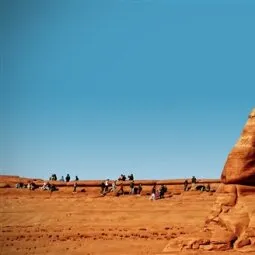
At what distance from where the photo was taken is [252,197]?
2358 cm

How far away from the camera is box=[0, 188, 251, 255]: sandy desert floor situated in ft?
94.8

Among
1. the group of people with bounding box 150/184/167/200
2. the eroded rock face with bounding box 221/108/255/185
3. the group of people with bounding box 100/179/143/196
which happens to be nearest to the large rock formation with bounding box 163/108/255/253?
the eroded rock face with bounding box 221/108/255/185

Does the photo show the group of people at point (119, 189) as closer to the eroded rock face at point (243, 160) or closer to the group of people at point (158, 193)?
the group of people at point (158, 193)

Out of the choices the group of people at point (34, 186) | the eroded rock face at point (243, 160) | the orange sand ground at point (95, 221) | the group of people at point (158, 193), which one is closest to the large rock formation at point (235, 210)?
the eroded rock face at point (243, 160)

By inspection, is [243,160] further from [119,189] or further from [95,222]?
[119,189]

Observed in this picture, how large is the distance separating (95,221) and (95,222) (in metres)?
0.22

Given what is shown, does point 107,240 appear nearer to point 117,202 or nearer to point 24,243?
point 24,243

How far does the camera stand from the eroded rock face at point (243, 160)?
23.9m

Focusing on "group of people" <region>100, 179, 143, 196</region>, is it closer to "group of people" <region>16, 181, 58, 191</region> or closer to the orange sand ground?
the orange sand ground

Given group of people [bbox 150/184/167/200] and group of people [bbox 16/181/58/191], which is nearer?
group of people [bbox 150/184/167/200]

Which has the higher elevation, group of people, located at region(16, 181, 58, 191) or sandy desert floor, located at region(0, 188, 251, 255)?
group of people, located at region(16, 181, 58, 191)

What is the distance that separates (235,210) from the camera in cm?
2331

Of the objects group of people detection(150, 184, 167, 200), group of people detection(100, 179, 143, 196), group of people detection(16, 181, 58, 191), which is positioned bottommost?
group of people detection(150, 184, 167, 200)

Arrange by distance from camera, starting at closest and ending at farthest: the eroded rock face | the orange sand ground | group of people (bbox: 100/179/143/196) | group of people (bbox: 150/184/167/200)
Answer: the eroded rock face, the orange sand ground, group of people (bbox: 150/184/167/200), group of people (bbox: 100/179/143/196)
